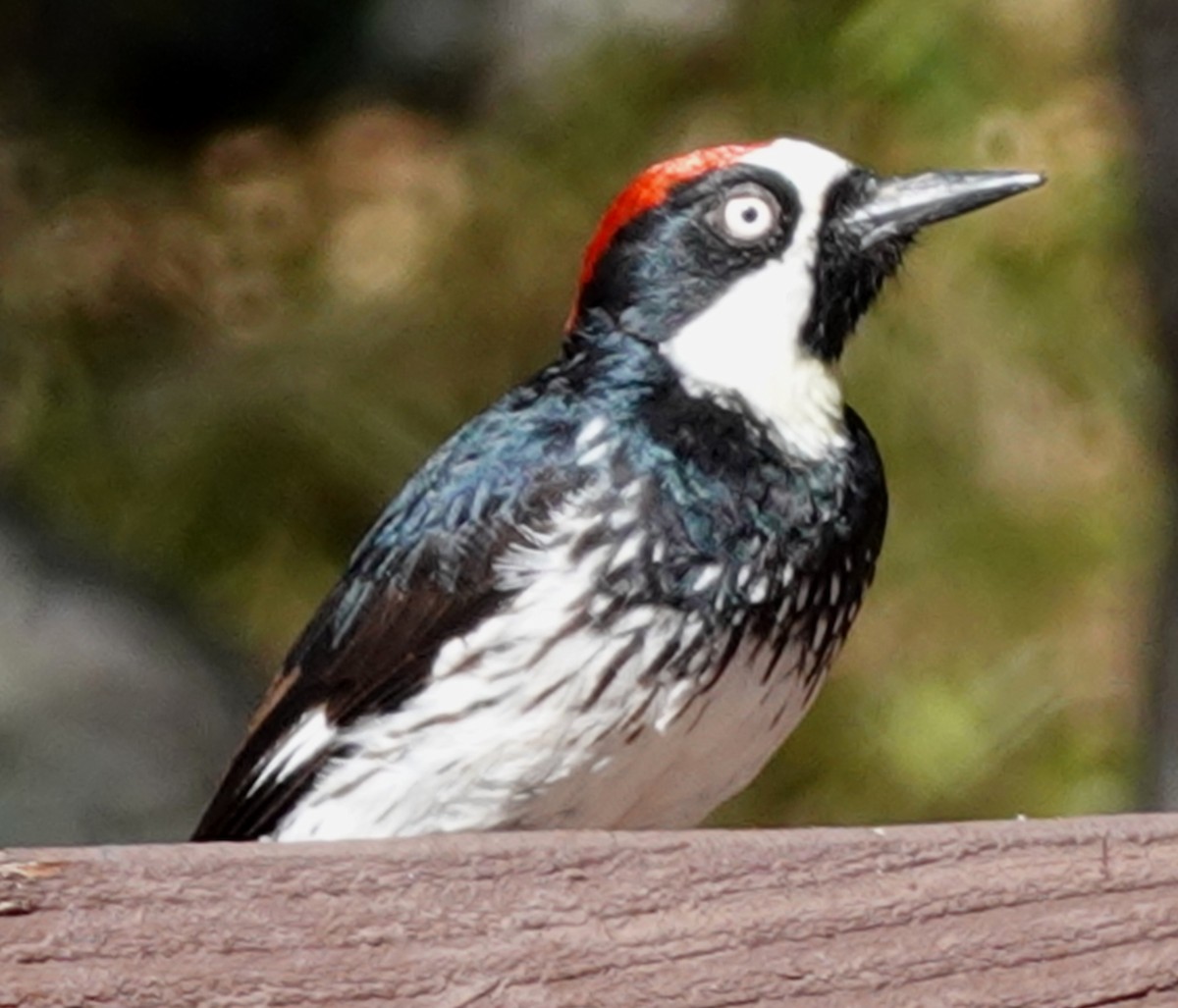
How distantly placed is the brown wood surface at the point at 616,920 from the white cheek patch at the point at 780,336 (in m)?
0.74

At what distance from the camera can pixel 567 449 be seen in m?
2.41

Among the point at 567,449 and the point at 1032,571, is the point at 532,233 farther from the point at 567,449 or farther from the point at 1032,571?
the point at 567,449

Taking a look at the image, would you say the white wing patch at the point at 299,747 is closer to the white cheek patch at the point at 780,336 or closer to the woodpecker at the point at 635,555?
the woodpecker at the point at 635,555

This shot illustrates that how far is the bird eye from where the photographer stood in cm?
251

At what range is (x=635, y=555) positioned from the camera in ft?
7.58

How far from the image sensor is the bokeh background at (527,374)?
15.3ft

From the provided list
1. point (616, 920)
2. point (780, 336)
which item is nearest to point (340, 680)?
point (780, 336)

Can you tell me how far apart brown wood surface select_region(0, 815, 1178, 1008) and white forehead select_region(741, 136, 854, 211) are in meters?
0.85

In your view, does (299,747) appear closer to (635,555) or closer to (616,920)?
(635,555)

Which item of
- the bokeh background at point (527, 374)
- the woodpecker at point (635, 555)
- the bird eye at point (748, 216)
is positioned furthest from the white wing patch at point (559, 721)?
the bokeh background at point (527, 374)

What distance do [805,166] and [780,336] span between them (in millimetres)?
148

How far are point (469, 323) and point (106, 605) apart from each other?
114cm

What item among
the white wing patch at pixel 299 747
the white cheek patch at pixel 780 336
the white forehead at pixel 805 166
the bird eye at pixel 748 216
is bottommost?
the white wing patch at pixel 299 747

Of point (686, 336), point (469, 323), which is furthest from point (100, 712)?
point (686, 336)
